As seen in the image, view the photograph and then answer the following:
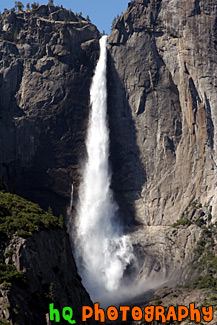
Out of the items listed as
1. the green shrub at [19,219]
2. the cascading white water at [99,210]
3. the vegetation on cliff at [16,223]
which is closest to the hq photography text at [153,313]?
the green shrub at [19,219]

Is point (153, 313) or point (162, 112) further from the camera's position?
point (162, 112)

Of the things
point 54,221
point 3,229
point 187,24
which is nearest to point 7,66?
point 187,24

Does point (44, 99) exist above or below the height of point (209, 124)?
above

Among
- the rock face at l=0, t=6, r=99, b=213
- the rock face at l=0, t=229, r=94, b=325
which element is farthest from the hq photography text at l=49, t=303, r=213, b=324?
the rock face at l=0, t=6, r=99, b=213

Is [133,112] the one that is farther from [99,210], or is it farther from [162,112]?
[99,210]

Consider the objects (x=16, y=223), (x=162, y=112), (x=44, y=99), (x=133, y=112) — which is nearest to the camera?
(x=16, y=223)

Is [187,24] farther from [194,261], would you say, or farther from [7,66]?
[194,261]

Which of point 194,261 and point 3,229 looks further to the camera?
point 194,261

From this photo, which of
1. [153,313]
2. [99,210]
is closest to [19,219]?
[153,313]
